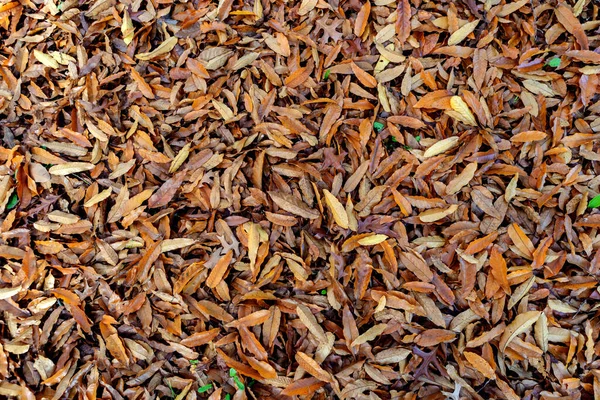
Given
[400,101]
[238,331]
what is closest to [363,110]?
[400,101]

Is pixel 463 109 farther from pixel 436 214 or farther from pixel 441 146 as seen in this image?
pixel 436 214

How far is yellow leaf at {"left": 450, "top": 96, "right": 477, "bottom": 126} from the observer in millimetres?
1581

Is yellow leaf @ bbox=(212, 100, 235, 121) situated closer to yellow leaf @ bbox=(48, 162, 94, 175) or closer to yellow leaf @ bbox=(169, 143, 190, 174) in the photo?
yellow leaf @ bbox=(169, 143, 190, 174)

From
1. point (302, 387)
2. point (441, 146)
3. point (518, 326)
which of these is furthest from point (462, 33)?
point (302, 387)

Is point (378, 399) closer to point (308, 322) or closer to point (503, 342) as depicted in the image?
point (308, 322)

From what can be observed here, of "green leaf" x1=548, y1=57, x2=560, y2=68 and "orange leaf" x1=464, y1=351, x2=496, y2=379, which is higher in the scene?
"green leaf" x1=548, y1=57, x2=560, y2=68

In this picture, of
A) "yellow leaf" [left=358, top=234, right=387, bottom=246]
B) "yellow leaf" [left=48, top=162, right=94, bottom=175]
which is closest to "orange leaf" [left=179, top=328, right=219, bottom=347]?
"yellow leaf" [left=358, top=234, right=387, bottom=246]

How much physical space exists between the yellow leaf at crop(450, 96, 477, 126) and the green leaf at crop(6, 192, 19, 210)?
1.47m

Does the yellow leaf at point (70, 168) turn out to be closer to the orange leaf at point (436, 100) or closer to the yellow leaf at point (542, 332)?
the orange leaf at point (436, 100)

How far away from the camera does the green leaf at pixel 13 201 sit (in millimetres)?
1632

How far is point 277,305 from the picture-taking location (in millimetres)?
1491

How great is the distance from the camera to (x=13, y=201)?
1636 mm

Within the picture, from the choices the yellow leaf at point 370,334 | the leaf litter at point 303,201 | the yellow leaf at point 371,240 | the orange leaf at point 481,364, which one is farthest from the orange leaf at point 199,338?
the orange leaf at point 481,364

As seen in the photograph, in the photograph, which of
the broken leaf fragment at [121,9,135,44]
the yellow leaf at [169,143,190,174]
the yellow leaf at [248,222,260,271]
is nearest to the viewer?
the yellow leaf at [248,222,260,271]
